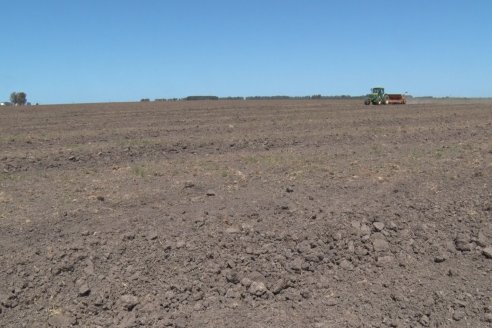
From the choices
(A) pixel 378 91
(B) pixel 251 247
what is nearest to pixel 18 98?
(A) pixel 378 91

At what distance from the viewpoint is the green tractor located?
4662cm

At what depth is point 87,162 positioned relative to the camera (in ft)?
35.1

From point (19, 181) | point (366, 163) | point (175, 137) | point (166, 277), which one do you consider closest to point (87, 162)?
point (19, 181)

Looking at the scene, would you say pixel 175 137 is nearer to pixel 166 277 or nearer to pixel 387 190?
pixel 387 190

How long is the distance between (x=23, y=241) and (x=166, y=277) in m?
1.82

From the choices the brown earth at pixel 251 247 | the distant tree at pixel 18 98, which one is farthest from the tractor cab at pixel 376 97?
the distant tree at pixel 18 98

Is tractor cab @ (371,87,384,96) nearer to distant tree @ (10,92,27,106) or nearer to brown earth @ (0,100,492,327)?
brown earth @ (0,100,492,327)

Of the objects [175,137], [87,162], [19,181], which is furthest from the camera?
[175,137]

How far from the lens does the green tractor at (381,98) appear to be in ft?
153

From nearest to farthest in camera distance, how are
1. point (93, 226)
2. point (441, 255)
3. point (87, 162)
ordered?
point (441, 255)
point (93, 226)
point (87, 162)

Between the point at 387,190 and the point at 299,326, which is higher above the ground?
the point at 387,190

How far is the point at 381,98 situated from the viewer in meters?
46.9

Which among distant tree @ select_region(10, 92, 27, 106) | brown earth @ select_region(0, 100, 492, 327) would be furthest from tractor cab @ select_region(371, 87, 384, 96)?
distant tree @ select_region(10, 92, 27, 106)

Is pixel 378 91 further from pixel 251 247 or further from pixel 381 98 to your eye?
pixel 251 247
